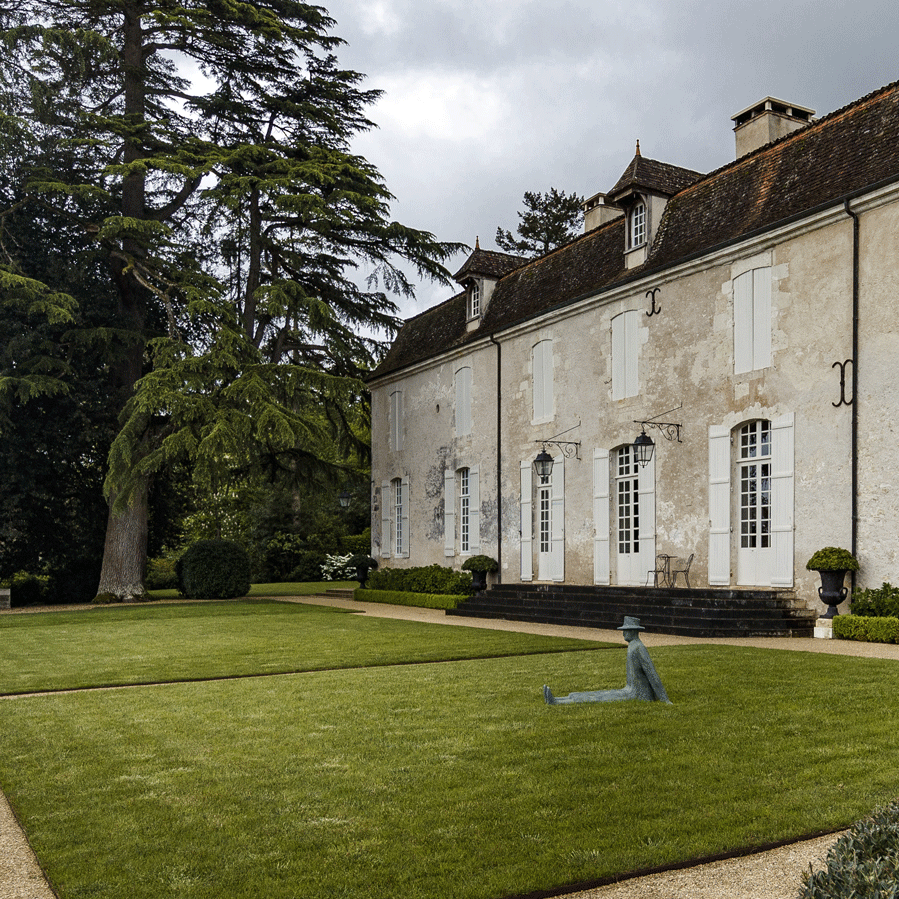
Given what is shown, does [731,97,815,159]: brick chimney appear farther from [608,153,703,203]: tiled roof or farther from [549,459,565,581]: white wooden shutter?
[549,459,565,581]: white wooden shutter

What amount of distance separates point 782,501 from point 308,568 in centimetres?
2223

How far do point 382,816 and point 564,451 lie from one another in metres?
14.1

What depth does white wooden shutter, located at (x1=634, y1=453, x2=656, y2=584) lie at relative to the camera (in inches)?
606

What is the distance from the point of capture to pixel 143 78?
889 inches

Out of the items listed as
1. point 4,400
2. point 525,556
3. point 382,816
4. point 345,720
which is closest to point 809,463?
point 525,556

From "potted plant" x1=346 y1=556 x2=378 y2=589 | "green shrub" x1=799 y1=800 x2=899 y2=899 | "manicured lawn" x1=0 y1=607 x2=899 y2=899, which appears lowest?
"potted plant" x1=346 y1=556 x2=378 y2=589

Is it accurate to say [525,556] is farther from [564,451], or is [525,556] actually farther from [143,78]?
[143,78]

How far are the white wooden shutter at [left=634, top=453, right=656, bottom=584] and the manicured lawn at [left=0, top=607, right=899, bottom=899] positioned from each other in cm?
773

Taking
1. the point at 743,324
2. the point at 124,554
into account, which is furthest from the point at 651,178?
the point at 124,554

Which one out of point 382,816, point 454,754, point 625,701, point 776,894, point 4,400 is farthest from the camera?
point 4,400

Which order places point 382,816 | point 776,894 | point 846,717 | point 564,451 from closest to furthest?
point 776,894
point 382,816
point 846,717
point 564,451

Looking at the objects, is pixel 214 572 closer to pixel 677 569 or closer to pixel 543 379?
pixel 543 379

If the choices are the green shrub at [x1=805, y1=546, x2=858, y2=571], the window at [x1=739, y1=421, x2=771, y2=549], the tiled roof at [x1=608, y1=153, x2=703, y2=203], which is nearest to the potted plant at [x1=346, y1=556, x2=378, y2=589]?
the tiled roof at [x1=608, y1=153, x2=703, y2=203]

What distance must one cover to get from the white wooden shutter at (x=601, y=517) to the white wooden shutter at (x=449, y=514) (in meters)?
5.48
